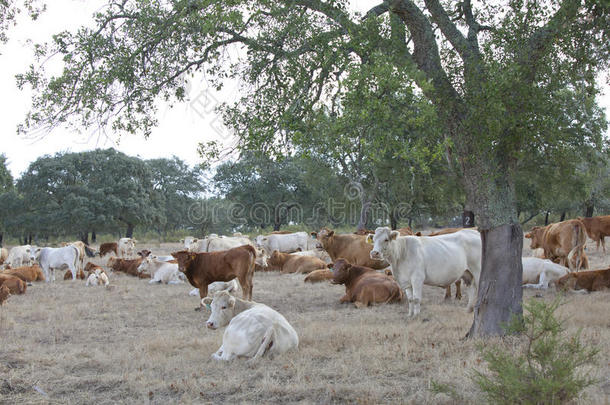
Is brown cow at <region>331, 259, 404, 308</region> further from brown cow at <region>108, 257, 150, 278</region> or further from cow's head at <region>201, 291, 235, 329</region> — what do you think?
brown cow at <region>108, 257, 150, 278</region>

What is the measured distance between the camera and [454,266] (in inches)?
413

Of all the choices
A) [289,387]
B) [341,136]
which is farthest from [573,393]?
[341,136]

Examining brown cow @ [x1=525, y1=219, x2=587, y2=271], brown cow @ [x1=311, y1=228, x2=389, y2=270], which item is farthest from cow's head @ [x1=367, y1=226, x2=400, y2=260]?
brown cow @ [x1=525, y1=219, x2=587, y2=271]

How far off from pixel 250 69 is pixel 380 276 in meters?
5.28

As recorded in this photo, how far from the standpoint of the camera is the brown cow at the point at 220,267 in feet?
38.5

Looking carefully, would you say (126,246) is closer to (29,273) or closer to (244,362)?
(29,273)

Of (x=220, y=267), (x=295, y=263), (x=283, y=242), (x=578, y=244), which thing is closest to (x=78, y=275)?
(x=295, y=263)

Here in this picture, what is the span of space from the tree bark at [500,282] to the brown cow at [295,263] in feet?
32.0

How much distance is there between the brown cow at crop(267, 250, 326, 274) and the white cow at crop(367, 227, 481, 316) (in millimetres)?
6677

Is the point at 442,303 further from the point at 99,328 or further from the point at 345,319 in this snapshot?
the point at 99,328

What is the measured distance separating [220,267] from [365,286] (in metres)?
3.22

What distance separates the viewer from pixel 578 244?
1515cm

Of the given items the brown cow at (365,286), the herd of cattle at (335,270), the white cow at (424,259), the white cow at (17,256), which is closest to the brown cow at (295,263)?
the herd of cattle at (335,270)

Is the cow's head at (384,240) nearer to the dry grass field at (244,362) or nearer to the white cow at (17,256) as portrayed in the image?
the dry grass field at (244,362)
